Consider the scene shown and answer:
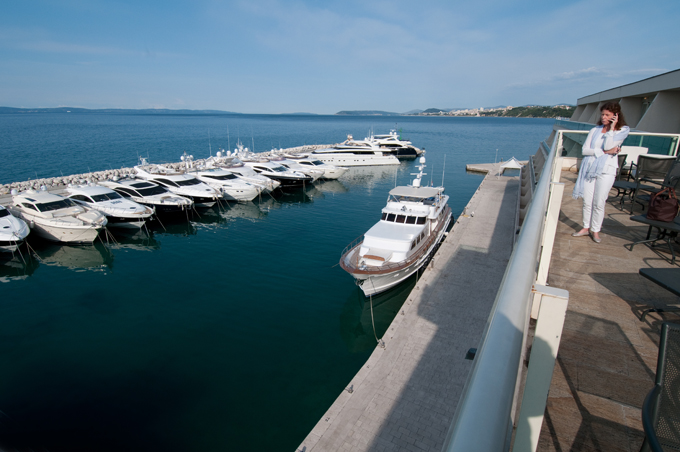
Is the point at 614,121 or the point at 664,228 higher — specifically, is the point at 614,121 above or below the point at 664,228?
above

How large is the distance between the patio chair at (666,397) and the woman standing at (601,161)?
435 centimetres

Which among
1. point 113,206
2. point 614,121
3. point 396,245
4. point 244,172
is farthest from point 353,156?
point 614,121

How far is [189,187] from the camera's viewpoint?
28641 millimetres

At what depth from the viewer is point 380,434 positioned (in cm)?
759

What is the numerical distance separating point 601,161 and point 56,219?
26640 millimetres

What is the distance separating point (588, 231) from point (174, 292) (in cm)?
1621

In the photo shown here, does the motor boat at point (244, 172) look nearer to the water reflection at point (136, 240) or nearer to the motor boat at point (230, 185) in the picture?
the motor boat at point (230, 185)

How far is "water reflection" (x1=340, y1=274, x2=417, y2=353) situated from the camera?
12.8 metres

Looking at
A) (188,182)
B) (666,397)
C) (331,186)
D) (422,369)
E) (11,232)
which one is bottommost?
(331,186)

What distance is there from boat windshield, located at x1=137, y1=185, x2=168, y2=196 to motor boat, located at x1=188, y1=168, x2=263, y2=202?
3977mm

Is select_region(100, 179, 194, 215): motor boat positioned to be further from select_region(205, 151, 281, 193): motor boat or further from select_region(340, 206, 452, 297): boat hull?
select_region(340, 206, 452, 297): boat hull

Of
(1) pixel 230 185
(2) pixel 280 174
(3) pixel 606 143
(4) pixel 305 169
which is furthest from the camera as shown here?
(4) pixel 305 169

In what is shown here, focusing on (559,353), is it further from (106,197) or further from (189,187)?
(189,187)

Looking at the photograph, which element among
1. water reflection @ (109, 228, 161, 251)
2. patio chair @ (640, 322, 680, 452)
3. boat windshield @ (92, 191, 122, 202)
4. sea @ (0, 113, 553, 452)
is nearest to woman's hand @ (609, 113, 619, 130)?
patio chair @ (640, 322, 680, 452)
